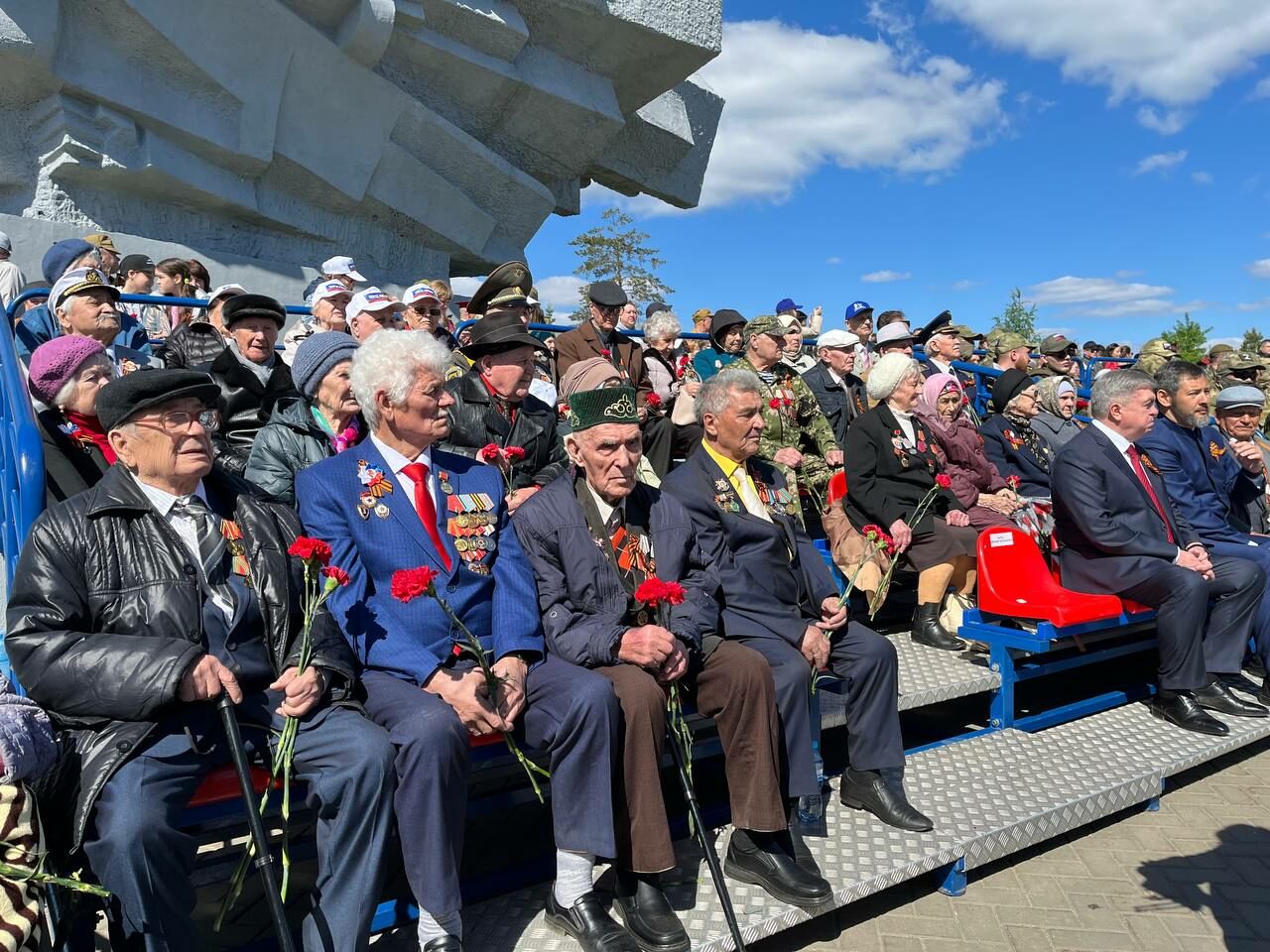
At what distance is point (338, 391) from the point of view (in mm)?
3516

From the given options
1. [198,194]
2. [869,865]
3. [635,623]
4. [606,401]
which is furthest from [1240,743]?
[198,194]

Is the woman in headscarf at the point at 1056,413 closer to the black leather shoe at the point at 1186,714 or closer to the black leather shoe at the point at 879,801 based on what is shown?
the black leather shoe at the point at 1186,714

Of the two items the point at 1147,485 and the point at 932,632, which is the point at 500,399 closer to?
the point at 932,632

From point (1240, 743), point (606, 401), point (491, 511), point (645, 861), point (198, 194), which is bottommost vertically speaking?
point (1240, 743)

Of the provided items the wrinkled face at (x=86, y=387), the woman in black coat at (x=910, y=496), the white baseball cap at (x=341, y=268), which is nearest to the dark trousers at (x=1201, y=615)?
the woman in black coat at (x=910, y=496)

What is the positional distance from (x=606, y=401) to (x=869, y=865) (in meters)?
1.82

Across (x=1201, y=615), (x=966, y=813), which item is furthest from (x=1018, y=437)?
(x=966, y=813)

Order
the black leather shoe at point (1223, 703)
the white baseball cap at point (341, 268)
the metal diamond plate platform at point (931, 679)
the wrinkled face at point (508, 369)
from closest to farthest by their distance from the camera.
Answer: the metal diamond plate platform at point (931, 679)
the wrinkled face at point (508, 369)
the black leather shoe at point (1223, 703)
the white baseball cap at point (341, 268)

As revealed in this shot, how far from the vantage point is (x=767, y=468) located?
3898mm

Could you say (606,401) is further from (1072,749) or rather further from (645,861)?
(1072,749)

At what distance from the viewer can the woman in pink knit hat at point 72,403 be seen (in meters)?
2.89

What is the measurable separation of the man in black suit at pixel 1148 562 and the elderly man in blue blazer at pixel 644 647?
98.0 inches

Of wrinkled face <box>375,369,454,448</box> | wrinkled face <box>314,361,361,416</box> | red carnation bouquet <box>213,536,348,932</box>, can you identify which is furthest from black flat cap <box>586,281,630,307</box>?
red carnation bouquet <box>213,536,348,932</box>

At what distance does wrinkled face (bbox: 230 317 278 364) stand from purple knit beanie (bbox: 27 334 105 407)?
1400 millimetres
